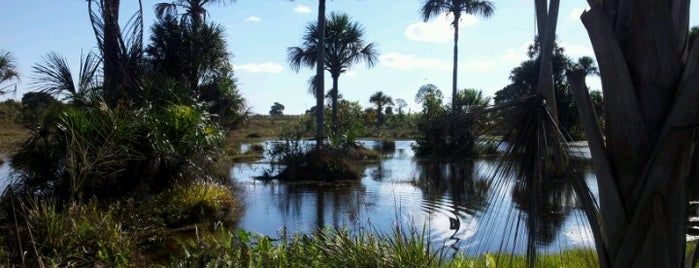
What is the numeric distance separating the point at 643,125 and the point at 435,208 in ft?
37.0

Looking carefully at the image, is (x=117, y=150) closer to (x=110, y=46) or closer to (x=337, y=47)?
(x=110, y=46)

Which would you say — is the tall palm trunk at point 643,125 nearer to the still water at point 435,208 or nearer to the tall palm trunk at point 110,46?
the still water at point 435,208

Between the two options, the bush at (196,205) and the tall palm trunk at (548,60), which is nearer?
the tall palm trunk at (548,60)

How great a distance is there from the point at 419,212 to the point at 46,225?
7.91 m

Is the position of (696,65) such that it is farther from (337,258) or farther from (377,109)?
(377,109)

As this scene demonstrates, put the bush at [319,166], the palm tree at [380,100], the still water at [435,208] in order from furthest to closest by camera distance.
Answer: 1. the palm tree at [380,100]
2. the bush at [319,166]
3. the still water at [435,208]

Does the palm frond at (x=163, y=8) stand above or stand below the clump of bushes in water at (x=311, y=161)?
above

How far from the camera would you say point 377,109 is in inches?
2940

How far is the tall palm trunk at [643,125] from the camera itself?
2277 millimetres

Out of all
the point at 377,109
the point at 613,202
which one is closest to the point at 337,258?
the point at 613,202

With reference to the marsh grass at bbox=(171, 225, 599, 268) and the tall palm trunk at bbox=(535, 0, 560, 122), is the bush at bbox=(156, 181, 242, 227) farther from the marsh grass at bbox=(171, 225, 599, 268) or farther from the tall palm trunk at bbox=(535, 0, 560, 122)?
the tall palm trunk at bbox=(535, 0, 560, 122)

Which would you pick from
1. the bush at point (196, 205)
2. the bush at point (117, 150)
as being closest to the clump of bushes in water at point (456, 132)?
the bush at point (117, 150)

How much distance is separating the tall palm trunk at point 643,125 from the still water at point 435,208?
8.7 inches

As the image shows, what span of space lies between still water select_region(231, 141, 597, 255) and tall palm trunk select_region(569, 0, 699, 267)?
0.73ft
